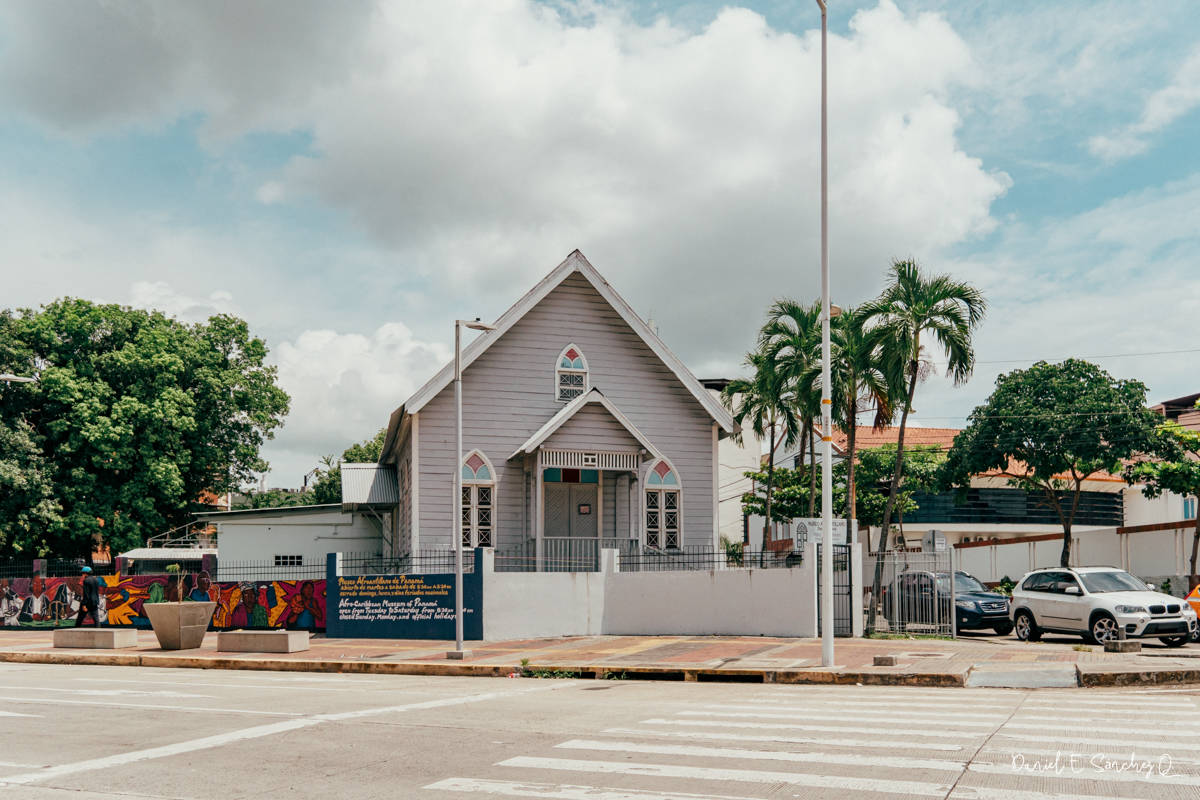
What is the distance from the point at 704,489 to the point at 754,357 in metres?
6.19

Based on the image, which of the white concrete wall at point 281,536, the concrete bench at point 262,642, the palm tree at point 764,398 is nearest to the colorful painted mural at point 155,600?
the white concrete wall at point 281,536

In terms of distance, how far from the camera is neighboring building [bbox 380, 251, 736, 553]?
26.6 metres

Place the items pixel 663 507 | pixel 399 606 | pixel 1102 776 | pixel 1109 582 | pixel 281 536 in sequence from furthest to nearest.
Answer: pixel 281 536 < pixel 663 507 < pixel 399 606 < pixel 1109 582 < pixel 1102 776

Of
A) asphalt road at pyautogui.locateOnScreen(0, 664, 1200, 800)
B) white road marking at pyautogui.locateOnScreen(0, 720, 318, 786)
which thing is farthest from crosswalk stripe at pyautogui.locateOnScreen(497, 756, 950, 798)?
white road marking at pyautogui.locateOnScreen(0, 720, 318, 786)

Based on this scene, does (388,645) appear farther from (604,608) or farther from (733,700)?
(733,700)

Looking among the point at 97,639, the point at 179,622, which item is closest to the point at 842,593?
the point at 179,622

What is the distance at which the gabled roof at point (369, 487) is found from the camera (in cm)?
3183

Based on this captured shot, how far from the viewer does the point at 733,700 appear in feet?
44.0

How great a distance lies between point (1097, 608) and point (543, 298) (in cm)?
1462

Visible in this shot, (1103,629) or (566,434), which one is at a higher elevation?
(566,434)

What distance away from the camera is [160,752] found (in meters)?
9.62

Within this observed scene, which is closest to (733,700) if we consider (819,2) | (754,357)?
(819,2)

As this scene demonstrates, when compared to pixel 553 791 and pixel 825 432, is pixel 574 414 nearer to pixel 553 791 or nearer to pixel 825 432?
pixel 825 432

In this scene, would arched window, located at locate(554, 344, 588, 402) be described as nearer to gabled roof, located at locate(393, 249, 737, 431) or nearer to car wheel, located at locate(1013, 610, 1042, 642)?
gabled roof, located at locate(393, 249, 737, 431)
